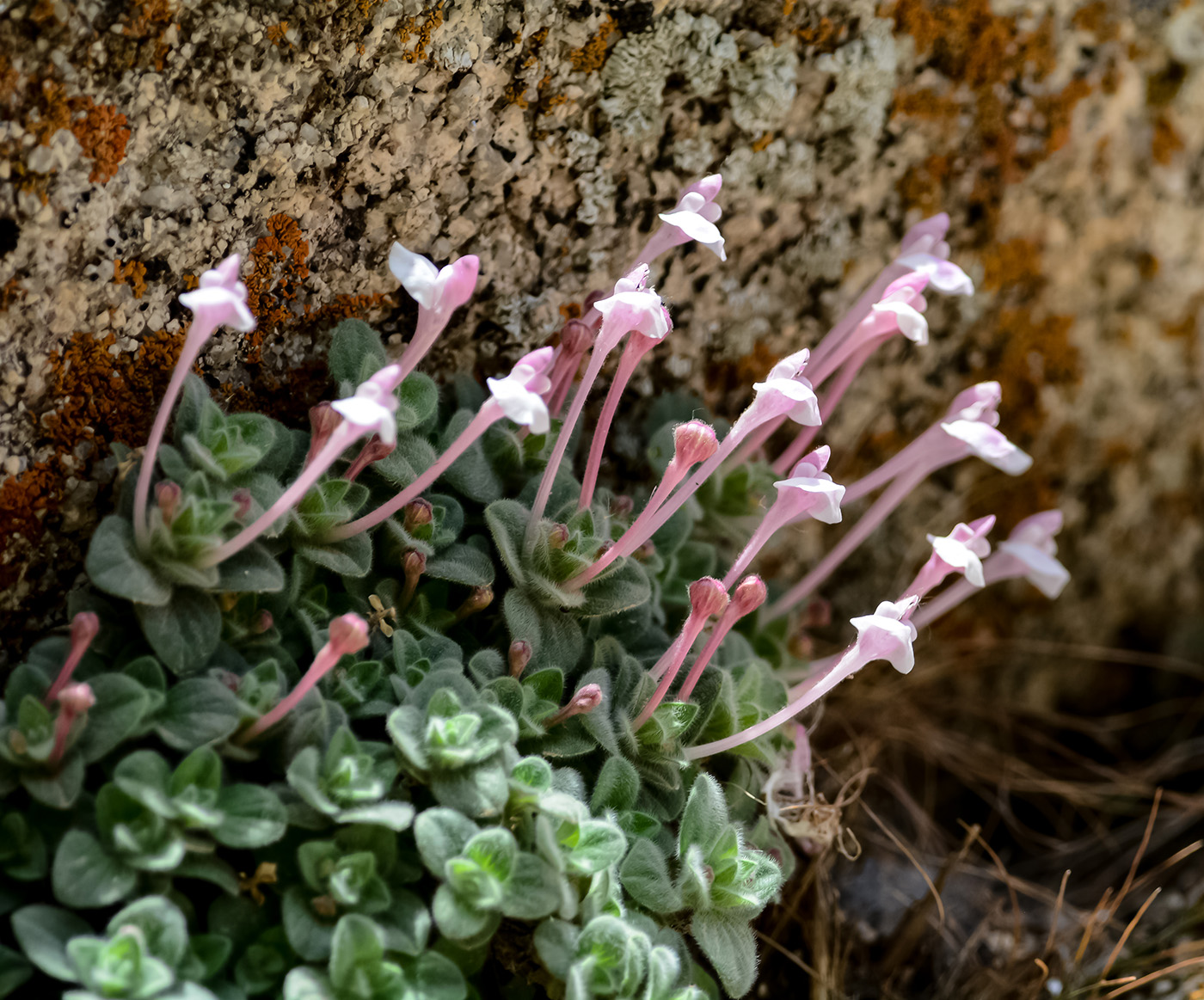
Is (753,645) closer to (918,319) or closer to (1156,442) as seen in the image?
(918,319)

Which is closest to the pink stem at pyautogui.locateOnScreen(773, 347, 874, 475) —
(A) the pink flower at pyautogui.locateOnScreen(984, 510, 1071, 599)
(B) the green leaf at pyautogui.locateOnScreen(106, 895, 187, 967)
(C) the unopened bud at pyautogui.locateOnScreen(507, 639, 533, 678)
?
(A) the pink flower at pyautogui.locateOnScreen(984, 510, 1071, 599)

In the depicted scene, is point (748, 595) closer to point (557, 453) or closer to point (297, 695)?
point (557, 453)

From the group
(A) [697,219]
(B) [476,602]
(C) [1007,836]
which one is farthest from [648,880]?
(C) [1007,836]

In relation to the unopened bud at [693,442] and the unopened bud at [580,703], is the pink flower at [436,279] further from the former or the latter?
the unopened bud at [580,703]

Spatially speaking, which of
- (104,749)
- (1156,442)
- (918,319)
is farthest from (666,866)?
(1156,442)

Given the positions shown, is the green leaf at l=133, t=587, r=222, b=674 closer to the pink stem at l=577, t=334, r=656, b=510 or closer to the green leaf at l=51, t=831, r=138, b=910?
the green leaf at l=51, t=831, r=138, b=910

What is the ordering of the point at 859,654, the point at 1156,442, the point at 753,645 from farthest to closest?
the point at 1156,442 < the point at 753,645 < the point at 859,654

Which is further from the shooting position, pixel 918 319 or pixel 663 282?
pixel 663 282
